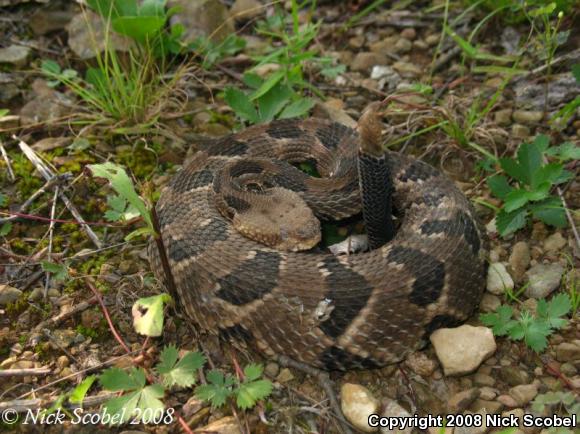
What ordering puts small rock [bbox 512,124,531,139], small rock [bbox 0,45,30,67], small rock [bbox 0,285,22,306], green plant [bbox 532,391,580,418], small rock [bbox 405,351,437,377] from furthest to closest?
small rock [bbox 0,45,30,67] < small rock [bbox 512,124,531,139] < small rock [bbox 0,285,22,306] < small rock [bbox 405,351,437,377] < green plant [bbox 532,391,580,418]

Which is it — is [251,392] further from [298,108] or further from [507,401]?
[298,108]

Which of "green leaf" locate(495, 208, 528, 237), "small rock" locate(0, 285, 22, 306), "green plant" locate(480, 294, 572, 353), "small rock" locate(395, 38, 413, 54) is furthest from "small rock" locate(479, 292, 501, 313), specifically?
"small rock" locate(0, 285, 22, 306)

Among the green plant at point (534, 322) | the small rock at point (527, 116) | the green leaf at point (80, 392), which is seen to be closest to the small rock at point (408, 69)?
the small rock at point (527, 116)

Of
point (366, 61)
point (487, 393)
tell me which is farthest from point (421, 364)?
point (366, 61)

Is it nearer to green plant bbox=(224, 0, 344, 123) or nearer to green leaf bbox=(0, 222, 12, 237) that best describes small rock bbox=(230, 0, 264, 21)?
green plant bbox=(224, 0, 344, 123)

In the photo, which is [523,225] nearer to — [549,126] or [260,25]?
[549,126]

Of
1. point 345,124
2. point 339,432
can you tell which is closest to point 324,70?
point 345,124

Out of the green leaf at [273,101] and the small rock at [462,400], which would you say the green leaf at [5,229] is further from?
the small rock at [462,400]
